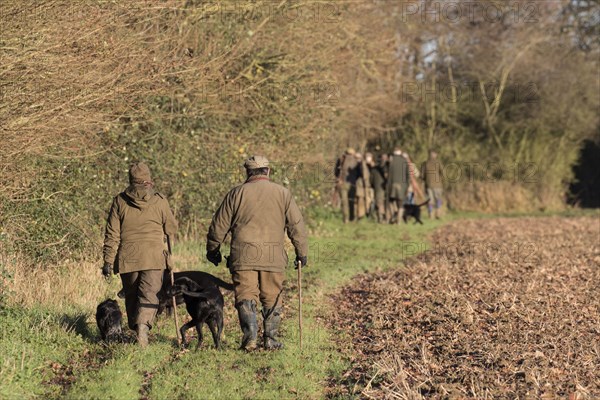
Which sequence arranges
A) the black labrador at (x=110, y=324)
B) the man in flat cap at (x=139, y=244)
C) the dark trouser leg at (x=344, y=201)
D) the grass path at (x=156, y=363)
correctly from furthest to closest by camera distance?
the dark trouser leg at (x=344, y=201), the black labrador at (x=110, y=324), the man in flat cap at (x=139, y=244), the grass path at (x=156, y=363)

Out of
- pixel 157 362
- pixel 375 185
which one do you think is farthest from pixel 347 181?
pixel 157 362

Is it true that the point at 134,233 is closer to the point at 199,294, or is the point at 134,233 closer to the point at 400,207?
the point at 199,294

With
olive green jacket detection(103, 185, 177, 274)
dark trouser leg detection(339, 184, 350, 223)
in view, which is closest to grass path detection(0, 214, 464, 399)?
olive green jacket detection(103, 185, 177, 274)

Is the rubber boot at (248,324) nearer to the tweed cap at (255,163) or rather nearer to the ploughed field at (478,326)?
the ploughed field at (478,326)

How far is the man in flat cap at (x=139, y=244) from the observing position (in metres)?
9.42

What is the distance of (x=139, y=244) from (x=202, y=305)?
0.90 meters

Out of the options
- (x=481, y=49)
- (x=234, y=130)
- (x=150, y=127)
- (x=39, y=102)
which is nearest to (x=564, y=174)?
(x=481, y=49)

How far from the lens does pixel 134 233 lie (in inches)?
375

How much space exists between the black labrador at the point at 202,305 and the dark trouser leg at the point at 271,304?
1.51 feet

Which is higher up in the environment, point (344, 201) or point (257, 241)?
point (257, 241)

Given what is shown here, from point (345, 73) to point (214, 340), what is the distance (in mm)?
17603

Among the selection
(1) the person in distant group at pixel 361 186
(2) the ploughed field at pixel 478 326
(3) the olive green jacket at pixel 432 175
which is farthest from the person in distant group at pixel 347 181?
(2) the ploughed field at pixel 478 326

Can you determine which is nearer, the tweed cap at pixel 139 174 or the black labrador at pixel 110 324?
the tweed cap at pixel 139 174

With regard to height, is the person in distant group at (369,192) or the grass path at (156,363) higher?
the person in distant group at (369,192)
